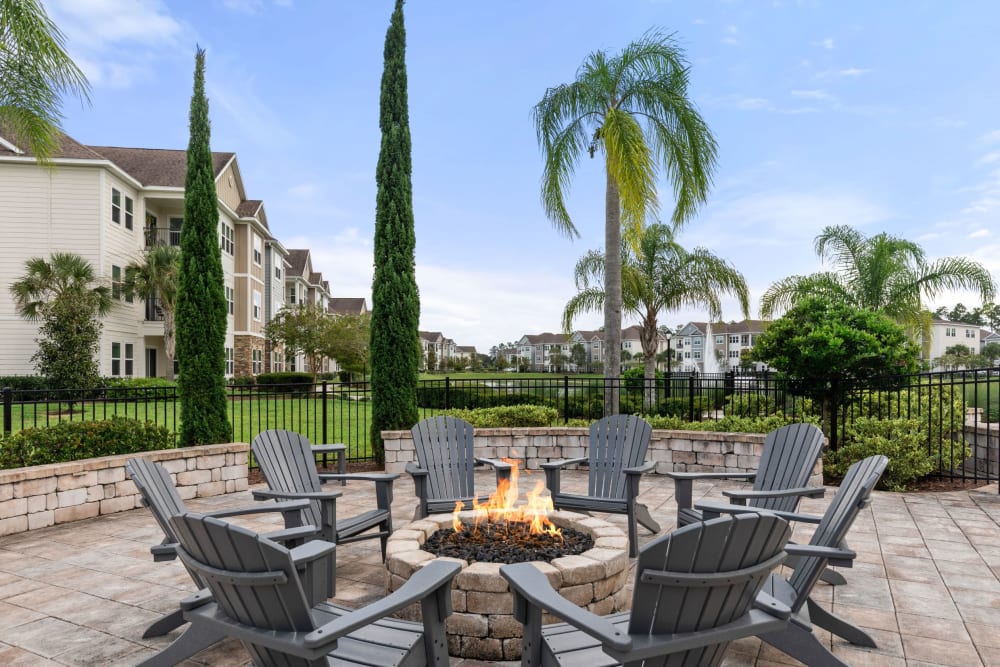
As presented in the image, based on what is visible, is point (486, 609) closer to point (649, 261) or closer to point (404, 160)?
point (404, 160)

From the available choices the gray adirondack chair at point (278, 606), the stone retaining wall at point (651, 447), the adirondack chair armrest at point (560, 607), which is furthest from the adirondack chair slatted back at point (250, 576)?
the stone retaining wall at point (651, 447)

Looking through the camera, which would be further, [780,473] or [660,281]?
[660,281]

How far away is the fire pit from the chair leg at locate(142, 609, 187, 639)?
1169 mm

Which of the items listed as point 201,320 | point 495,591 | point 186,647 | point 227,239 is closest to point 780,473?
point 495,591

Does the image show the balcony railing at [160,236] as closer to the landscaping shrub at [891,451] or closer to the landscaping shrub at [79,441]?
the landscaping shrub at [79,441]

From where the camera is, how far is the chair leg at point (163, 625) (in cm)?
328

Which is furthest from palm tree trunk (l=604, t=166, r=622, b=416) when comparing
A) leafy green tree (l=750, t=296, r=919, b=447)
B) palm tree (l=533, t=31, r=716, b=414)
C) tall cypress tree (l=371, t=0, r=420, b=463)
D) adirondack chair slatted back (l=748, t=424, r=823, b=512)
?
adirondack chair slatted back (l=748, t=424, r=823, b=512)

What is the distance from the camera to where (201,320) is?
8.55 meters

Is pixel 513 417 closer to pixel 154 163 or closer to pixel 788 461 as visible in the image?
pixel 788 461

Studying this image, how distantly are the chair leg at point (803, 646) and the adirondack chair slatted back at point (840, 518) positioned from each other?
0.11 m

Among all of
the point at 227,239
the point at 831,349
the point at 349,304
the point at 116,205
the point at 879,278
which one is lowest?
the point at 831,349

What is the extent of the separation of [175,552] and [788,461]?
14.0ft

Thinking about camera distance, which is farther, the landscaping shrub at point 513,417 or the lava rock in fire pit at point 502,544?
the landscaping shrub at point 513,417

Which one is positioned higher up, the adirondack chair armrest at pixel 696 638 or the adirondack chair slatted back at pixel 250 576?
the adirondack chair slatted back at pixel 250 576
